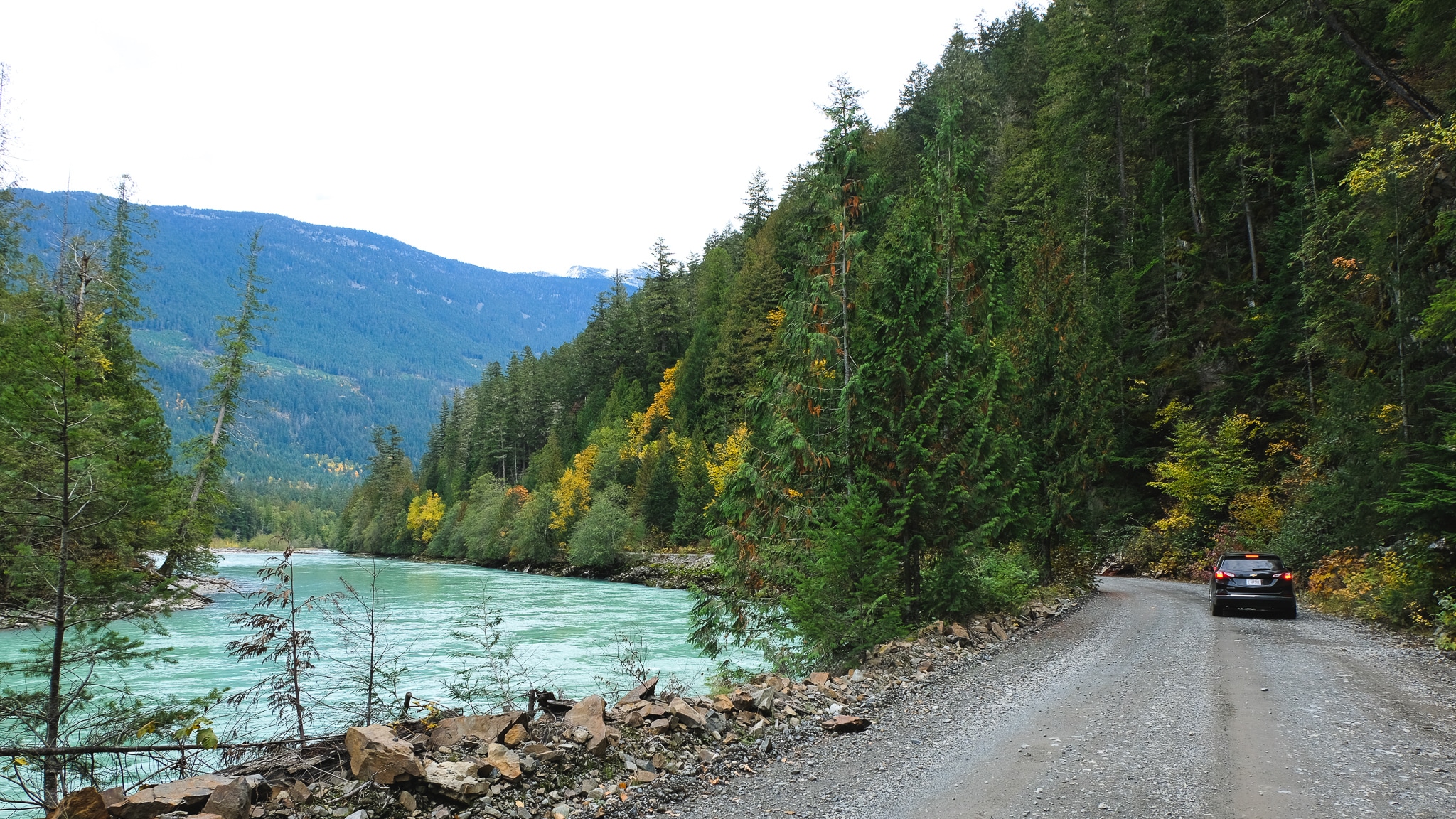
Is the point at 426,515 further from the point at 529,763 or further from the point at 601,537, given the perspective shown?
the point at 529,763

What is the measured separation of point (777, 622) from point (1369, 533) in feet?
43.6

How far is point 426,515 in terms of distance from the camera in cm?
9312

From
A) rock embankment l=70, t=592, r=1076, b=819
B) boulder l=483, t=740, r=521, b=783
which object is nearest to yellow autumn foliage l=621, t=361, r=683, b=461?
rock embankment l=70, t=592, r=1076, b=819

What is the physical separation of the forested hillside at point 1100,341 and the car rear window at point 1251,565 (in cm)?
165

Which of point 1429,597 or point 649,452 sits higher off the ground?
point 649,452

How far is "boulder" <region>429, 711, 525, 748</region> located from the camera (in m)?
5.90

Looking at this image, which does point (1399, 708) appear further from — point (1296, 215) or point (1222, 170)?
point (1222, 170)

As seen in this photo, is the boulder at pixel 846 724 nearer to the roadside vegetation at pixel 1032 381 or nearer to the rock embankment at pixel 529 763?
the rock embankment at pixel 529 763

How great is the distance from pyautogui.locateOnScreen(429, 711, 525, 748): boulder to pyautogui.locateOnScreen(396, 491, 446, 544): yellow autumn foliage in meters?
89.1

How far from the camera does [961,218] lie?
59.8 ft

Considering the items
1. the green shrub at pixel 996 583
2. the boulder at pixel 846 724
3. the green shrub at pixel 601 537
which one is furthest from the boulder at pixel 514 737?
the green shrub at pixel 601 537

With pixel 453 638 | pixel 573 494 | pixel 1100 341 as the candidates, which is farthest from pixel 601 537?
pixel 1100 341

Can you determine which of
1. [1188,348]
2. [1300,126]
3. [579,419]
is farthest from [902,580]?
[579,419]

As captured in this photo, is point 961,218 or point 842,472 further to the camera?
point 961,218
